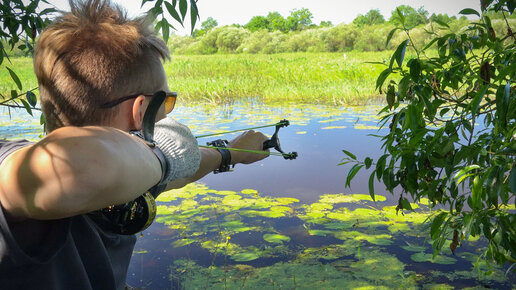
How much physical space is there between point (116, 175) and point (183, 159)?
148 millimetres

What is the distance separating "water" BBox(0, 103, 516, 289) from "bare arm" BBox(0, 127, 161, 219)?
53.2 inches

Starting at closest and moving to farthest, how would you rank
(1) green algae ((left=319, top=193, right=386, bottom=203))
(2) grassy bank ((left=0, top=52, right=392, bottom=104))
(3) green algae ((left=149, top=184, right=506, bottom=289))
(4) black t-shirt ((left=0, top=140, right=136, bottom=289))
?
(4) black t-shirt ((left=0, top=140, right=136, bottom=289)), (3) green algae ((left=149, top=184, right=506, bottom=289)), (1) green algae ((left=319, top=193, right=386, bottom=203)), (2) grassy bank ((left=0, top=52, right=392, bottom=104))

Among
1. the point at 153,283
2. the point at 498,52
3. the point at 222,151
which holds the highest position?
the point at 498,52

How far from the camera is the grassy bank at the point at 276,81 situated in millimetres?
7215

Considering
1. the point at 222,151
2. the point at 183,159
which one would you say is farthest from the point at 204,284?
the point at 183,159

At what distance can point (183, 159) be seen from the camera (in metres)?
0.64

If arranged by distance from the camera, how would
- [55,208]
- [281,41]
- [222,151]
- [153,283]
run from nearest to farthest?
[55,208] → [222,151] → [153,283] → [281,41]

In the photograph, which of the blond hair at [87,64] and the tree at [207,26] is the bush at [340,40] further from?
the blond hair at [87,64]

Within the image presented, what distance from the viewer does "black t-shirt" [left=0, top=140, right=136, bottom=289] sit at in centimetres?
59

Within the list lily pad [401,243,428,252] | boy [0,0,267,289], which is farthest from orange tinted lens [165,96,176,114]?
lily pad [401,243,428,252]

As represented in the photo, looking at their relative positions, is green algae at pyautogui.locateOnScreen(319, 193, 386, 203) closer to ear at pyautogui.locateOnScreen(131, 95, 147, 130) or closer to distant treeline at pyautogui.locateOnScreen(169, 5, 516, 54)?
ear at pyautogui.locateOnScreen(131, 95, 147, 130)

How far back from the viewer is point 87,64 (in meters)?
0.69

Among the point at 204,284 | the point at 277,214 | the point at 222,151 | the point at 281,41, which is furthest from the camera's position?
the point at 281,41

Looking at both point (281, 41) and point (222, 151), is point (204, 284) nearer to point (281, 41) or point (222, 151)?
point (222, 151)
